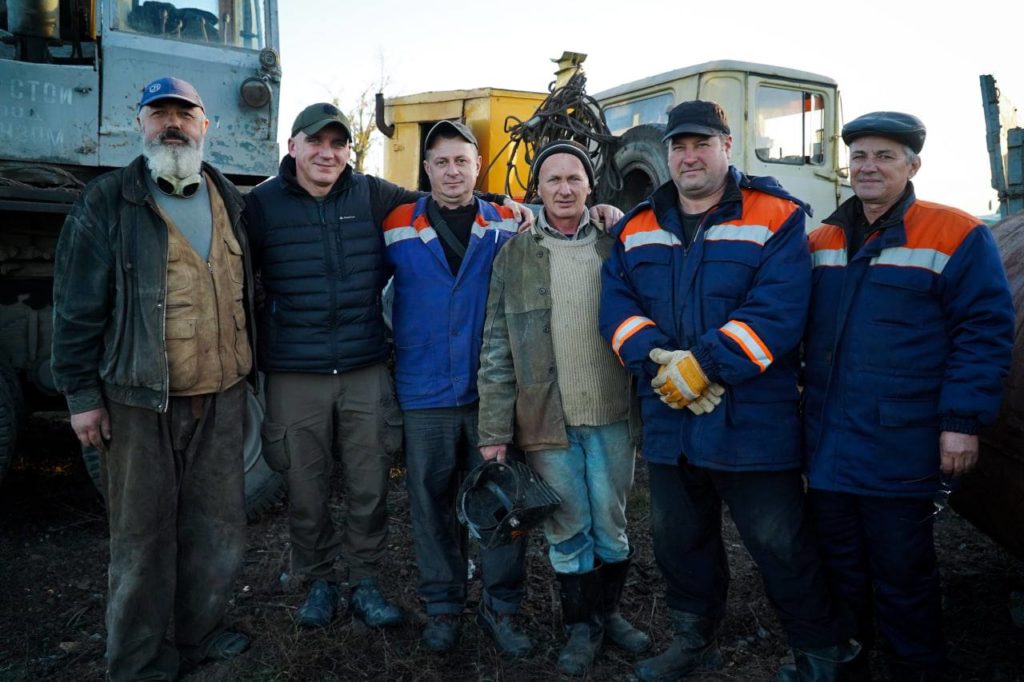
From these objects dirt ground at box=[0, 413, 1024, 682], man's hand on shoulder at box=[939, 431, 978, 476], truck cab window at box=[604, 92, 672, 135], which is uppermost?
truck cab window at box=[604, 92, 672, 135]

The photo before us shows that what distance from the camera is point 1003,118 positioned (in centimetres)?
678

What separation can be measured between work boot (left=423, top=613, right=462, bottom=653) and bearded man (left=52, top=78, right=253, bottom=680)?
28.4 inches

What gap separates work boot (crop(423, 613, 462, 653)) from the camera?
3.25 m

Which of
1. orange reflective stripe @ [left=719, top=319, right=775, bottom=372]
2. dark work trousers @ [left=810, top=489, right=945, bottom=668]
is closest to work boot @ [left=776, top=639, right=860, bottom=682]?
dark work trousers @ [left=810, top=489, right=945, bottom=668]

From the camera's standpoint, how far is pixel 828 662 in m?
2.77

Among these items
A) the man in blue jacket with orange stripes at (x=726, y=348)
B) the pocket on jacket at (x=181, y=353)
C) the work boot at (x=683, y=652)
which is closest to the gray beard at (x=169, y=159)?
the pocket on jacket at (x=181, y=353)

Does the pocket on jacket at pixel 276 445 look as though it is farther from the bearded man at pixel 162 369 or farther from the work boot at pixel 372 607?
the work boot at pixel 372 607

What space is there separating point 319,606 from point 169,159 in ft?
5.99

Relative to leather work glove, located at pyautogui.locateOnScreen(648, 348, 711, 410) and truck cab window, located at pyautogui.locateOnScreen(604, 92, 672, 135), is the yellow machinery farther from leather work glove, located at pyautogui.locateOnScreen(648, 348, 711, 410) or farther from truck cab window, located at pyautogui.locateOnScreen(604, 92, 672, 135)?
leather work glove, located at pyautogui.locateOnScreen(648, 348, 711, 410)

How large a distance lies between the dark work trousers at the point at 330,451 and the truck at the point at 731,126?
3222mm

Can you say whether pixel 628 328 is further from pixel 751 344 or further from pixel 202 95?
pixel 202 95

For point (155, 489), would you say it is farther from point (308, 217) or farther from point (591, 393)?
point (591, 393)

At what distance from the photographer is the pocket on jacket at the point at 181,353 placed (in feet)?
9.50

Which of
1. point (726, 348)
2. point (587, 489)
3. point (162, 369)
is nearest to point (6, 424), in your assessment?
point (162, 369)
